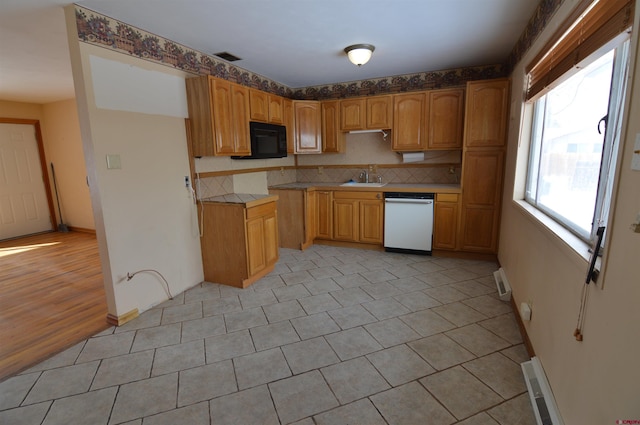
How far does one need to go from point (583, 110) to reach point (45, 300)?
4.57 meters

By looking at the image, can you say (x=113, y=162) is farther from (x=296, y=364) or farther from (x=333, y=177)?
(x=333, y=177)

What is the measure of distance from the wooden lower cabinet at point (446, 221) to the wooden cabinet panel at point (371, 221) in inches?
27.5

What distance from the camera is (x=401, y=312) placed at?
267 centimetres

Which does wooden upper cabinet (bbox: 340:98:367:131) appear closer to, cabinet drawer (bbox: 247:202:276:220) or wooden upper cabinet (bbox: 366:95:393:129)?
wooden upper cabinet (bbox: 366:95:393:129)

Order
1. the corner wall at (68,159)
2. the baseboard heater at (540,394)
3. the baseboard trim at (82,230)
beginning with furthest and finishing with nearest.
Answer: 1. the baseboard trim at (82,230)
2. the corner wall at (68,159)
3. the baseboard heater at (540,394)

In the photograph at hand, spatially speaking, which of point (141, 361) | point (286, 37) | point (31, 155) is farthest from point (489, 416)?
point (31, 155)

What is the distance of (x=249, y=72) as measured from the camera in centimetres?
403

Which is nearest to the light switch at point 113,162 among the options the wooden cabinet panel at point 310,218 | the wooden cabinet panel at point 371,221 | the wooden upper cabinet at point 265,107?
the wooden upper cabinet at point 265,107

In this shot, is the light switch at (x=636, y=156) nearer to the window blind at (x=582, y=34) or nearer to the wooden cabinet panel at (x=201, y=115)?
the window blind at (x=582, y=34)

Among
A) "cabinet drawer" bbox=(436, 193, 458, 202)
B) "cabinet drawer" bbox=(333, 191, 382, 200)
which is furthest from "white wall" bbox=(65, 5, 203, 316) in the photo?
"cabinet drawer" bbox=(436, 193, 458, 202)

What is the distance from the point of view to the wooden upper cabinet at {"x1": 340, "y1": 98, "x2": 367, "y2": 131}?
4.41 m

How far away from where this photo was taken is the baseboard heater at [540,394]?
1.51 metres

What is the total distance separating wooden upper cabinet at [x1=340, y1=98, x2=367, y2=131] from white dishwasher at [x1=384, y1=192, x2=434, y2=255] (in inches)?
43.7

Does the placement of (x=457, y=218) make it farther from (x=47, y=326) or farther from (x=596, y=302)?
(x=47, y=326)
